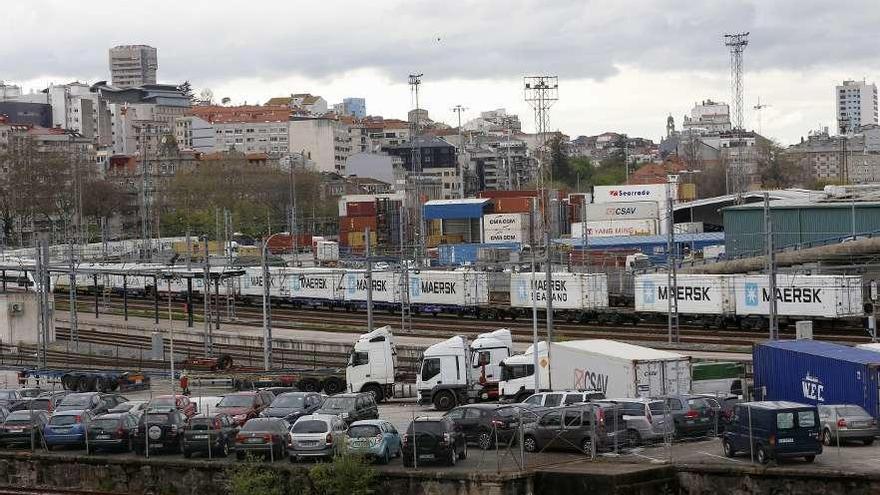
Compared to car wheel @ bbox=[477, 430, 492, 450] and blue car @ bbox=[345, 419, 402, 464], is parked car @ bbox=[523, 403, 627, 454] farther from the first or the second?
blue car @ bbox=[345, 419, 402, 464]

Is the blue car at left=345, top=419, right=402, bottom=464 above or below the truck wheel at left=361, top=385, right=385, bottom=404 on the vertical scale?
above

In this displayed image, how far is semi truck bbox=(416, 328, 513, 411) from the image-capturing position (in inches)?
1476

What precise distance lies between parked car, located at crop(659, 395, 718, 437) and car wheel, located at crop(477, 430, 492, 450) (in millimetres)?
3552

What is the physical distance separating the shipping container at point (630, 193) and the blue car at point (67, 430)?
8338 cm

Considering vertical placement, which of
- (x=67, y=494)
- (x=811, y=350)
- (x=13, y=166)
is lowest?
(x=67, y=494)

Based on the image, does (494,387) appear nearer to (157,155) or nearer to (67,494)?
(67,494)

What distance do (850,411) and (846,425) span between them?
1.48ft

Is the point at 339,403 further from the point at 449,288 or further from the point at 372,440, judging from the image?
the point at 449,288

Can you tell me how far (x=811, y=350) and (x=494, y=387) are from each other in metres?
11.1

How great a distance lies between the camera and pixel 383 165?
601ft

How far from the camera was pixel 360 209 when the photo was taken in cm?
12088

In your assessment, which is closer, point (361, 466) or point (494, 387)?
point (361, 466)

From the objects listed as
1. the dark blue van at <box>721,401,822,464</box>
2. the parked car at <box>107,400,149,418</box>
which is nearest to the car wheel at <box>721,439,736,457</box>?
the dark blue van at <box>721,401,822,464</box>

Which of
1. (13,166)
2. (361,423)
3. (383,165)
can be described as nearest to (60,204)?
(13,166)
